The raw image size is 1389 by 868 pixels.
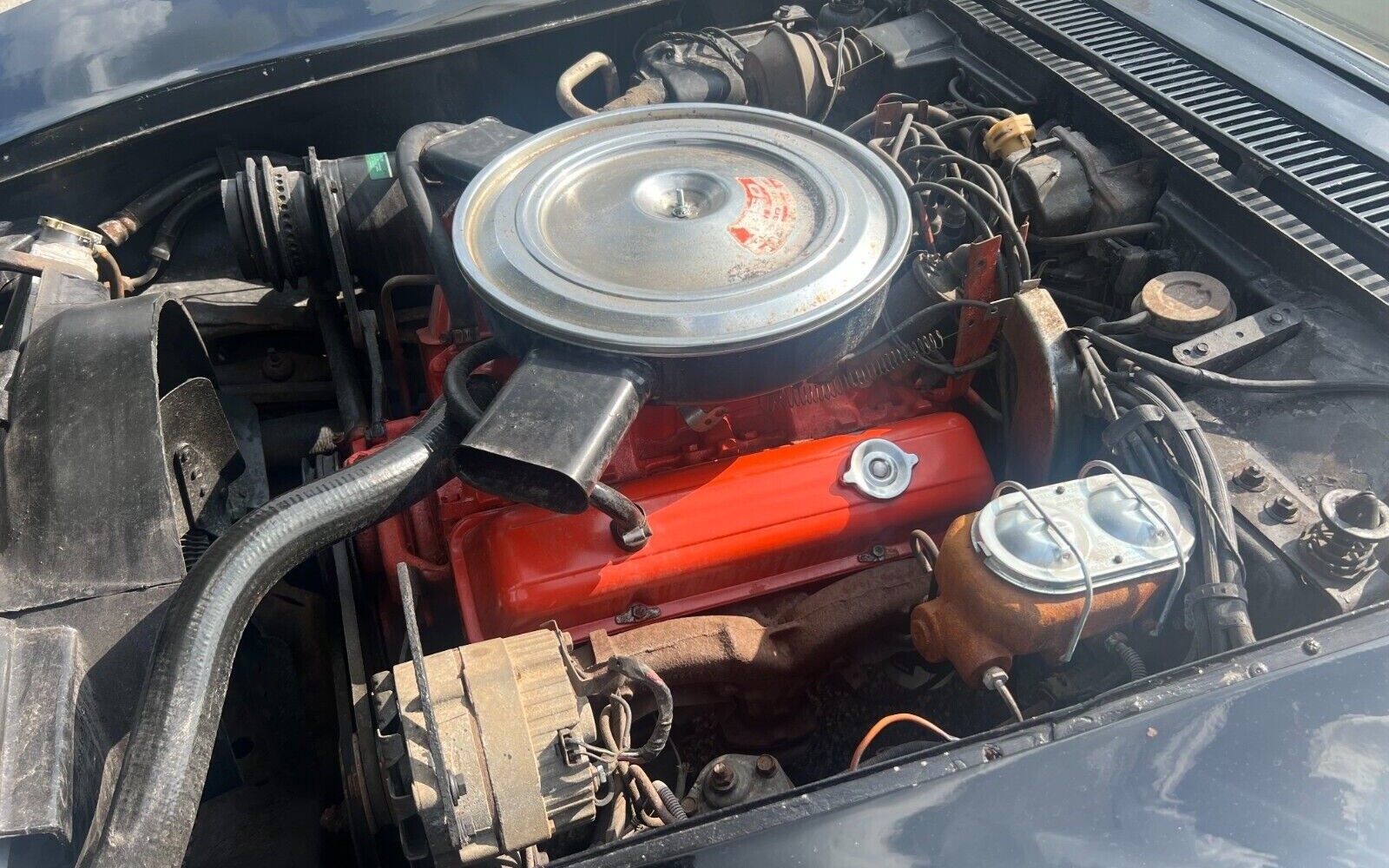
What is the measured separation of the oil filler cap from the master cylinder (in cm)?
21

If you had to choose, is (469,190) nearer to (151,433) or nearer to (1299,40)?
(151,433)

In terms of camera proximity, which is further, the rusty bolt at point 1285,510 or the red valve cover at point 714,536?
the red valve cover at point 714,536

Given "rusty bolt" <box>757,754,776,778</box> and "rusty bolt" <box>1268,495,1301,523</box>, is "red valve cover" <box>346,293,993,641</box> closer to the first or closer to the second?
"rusty bolt" <box>757,754,776,778</box>

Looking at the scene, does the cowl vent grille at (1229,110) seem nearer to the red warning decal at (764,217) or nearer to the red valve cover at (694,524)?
the red valve cover at (694,524)

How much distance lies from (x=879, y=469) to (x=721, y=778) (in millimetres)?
557

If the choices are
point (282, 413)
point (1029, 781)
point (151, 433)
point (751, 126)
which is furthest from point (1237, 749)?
point (282, 413)

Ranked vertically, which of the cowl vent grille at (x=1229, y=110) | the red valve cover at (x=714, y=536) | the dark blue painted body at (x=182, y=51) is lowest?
the red valve cover at (x=714, y=536)

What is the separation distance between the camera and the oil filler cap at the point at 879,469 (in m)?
1.54

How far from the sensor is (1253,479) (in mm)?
1337

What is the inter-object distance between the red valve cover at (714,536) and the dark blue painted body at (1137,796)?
1.62 ft

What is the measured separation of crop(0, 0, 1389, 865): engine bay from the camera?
121 centimetres

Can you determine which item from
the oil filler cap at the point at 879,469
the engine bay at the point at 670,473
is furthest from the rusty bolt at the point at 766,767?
the oil filler cap at the point at 879,469

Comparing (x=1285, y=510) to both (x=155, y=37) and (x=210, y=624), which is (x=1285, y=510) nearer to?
(x=210, y=624)

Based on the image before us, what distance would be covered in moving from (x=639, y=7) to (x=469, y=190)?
3.44 feet
